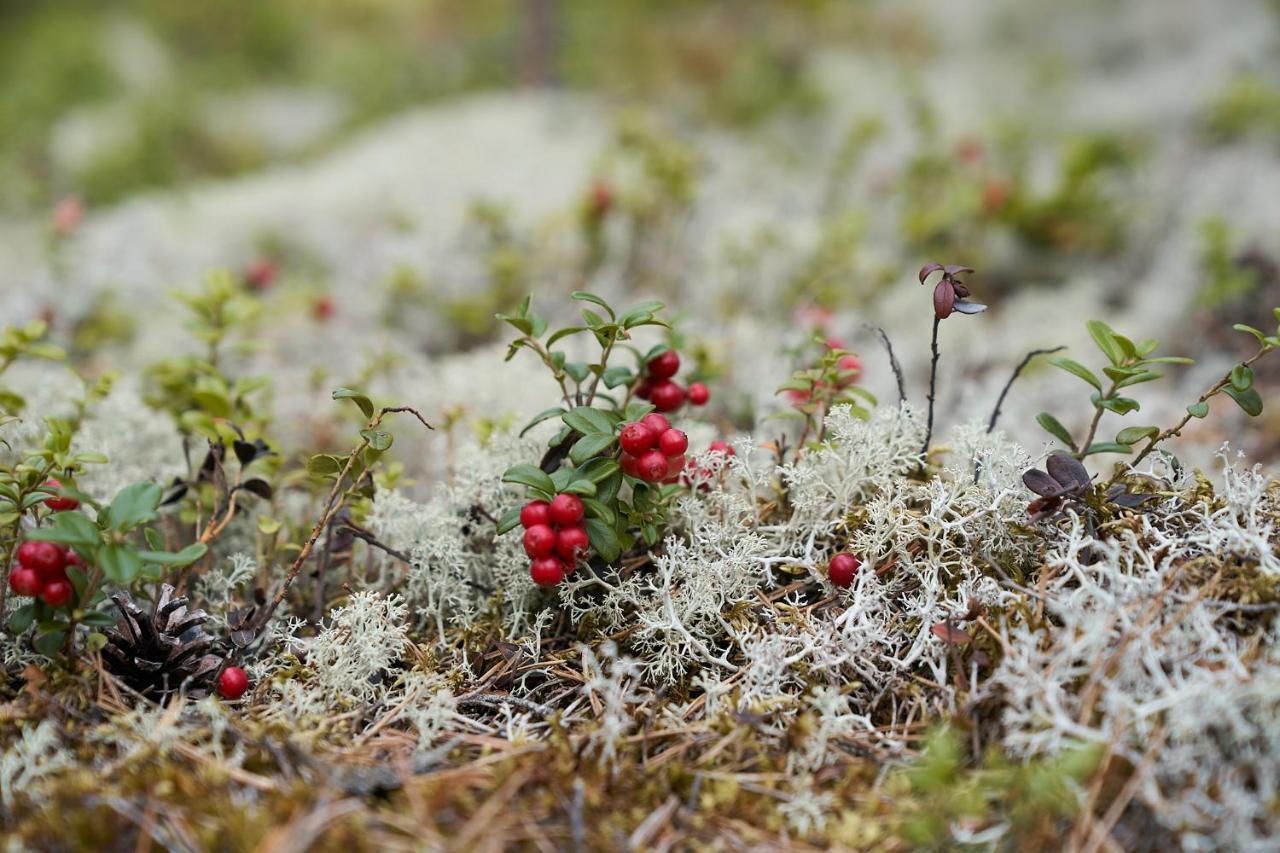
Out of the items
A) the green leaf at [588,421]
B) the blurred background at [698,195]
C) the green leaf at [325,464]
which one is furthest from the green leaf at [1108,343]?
the green leaf at [325,464]

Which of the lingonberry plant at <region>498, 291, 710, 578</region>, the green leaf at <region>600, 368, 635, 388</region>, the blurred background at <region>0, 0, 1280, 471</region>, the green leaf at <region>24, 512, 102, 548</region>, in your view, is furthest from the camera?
the blurred background at <region>0, 0, 1280, 471</region>

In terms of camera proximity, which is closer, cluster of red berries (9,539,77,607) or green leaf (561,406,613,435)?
cluster of red berries (9,539,77,607)

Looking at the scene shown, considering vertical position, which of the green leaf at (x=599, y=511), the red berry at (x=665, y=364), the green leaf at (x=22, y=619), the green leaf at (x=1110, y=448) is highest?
the red berry at (x=665, y=364)

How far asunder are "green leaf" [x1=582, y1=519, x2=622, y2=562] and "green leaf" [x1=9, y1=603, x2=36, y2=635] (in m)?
0.93

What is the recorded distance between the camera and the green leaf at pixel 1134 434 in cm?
160

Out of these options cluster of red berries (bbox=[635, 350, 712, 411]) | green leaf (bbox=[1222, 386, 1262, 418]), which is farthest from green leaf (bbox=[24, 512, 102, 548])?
green leaf (bbox=[1222, 386, 1262, 418])

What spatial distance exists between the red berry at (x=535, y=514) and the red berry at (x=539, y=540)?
0.02 metres

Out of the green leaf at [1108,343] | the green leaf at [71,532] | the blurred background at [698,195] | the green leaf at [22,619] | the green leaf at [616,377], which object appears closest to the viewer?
the green leaf at [71,532]

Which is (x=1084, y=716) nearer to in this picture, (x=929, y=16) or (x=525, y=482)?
(x=525, y=482)

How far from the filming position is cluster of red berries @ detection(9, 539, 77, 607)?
1337 mm

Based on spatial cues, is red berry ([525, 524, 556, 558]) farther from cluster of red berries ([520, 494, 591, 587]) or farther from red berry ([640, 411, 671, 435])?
red berry ([640, 411, 671, 435])

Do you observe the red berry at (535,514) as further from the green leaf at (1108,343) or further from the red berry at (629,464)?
the green leaf at (1108,343)

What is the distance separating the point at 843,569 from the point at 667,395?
52 cm

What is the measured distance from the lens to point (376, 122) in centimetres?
772
